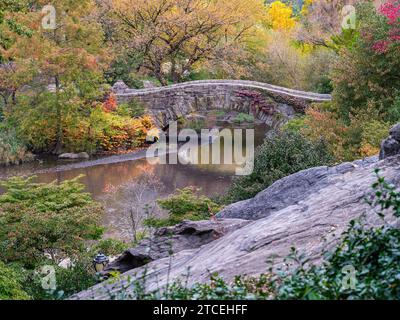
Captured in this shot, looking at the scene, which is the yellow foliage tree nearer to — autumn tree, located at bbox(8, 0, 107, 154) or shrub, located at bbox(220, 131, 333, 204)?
autumn tree, located at bbox(8, 0, 107, 154)

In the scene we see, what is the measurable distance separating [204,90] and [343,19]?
6787 mm

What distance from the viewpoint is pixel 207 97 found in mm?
27219

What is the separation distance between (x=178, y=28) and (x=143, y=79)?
3.36 metres

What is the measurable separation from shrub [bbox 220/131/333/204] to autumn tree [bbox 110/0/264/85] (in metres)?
16.4

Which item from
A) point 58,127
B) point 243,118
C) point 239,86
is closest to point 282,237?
point 58,127

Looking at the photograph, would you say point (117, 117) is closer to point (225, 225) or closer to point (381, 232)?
point (225, 225)

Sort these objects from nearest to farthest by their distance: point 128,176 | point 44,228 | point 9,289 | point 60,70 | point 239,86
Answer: point 9,289 < point 44,228 < point 128,176 < point 60,70 < point 239,86

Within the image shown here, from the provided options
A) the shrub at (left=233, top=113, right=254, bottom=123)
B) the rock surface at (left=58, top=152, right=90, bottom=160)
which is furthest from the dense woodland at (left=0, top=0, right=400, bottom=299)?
the shrub at (left=233, top=113, right=254, bottom=123)

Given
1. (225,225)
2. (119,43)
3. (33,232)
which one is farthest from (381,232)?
(119,43)

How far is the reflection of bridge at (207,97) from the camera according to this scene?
2577cm

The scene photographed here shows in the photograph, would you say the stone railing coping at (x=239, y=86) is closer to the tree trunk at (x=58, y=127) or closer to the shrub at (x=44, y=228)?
the tree trunk at (x=58, y=127)

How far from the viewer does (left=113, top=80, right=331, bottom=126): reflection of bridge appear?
84.5 feet

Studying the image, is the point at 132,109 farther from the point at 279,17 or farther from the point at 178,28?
the point at 279,17

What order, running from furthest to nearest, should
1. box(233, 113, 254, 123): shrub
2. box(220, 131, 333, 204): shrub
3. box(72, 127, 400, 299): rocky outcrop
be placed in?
1. box(233, 113, 254, 123): shrub
2. box(220, 131, 333, 204): shrub
3. box(72, 127, 400, 299): rocky outcrop
